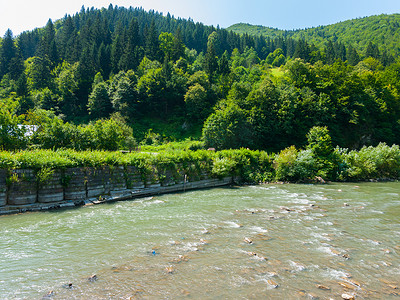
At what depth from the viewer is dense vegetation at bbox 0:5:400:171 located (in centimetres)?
3722

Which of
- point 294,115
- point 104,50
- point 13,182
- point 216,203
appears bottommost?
point 216,203

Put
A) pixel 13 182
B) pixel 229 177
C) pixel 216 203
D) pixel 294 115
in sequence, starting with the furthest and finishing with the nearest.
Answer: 1. pixel 294 115
2. pixel 229 177
3. pixel 216 203
4. pixel 13 182

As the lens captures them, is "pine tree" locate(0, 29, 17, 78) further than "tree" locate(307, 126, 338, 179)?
Yes

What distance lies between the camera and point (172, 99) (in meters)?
65.4

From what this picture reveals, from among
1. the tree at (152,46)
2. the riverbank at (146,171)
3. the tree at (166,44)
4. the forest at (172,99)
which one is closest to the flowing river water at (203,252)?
the riverbank at (146,171)

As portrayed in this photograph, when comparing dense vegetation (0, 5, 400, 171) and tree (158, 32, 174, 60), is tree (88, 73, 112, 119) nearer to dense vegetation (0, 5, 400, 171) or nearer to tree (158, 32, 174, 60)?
dense vegetation (0, 5, 400, 171)

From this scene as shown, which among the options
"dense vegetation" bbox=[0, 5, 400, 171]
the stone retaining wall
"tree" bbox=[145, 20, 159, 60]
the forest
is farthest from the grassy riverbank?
"tree" bbox=[145, 20, 159, 60]

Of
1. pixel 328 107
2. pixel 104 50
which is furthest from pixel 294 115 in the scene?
pixel 104 50

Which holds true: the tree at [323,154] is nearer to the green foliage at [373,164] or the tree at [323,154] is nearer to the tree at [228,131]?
the green foliage at [373,164]

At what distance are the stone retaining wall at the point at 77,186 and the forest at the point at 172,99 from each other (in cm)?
719

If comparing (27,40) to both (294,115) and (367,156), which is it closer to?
(294,115)

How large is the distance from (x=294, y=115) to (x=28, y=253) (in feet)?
148

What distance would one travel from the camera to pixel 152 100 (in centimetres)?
6278

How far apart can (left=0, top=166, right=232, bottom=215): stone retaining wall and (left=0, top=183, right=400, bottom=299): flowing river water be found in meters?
1.13
